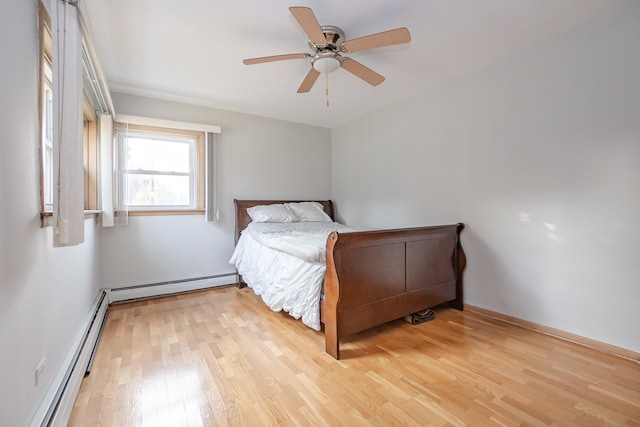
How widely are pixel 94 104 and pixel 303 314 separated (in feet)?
9.09

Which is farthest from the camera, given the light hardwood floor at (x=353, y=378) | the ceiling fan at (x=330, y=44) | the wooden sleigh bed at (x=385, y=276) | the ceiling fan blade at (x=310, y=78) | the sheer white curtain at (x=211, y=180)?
the sheer white curtain at (x=211, y=180)

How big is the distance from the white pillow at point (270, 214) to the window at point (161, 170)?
665mm

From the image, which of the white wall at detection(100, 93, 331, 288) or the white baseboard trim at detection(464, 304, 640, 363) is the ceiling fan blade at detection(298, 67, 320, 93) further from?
the white baseboard trim at detection(464, 304, 640, 363)

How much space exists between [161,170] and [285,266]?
213 centimetres

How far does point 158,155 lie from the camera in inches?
134

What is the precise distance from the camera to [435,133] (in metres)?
3.09

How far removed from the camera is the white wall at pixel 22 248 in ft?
3.20

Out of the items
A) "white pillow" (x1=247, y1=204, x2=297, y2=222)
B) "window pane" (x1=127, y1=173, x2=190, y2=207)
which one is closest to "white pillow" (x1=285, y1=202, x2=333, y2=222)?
"white pillow" (x1=247, y1=204, x2=297, y2=222)

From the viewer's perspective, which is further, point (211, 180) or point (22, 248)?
point (211, 180)

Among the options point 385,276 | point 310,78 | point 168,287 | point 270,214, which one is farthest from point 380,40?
point 168,287

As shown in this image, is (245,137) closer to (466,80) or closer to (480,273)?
(466,80)

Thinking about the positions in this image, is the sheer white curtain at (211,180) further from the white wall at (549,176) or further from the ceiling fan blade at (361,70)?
the white wall at (549,176)

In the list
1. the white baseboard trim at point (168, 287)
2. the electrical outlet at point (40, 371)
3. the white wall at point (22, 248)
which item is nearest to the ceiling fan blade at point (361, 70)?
the white wall at point (22, 248)

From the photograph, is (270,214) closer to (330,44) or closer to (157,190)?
(157,190)
